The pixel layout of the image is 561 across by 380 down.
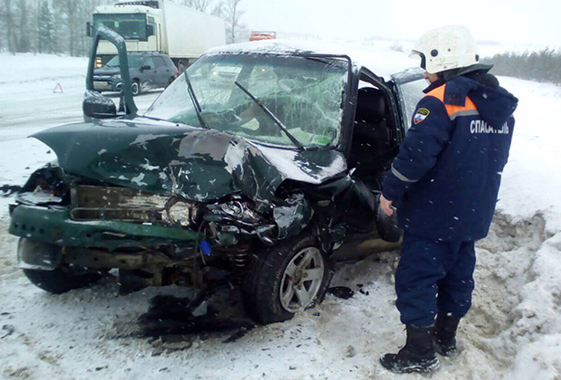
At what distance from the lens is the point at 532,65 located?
101ft

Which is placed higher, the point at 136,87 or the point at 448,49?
the point at 448,49

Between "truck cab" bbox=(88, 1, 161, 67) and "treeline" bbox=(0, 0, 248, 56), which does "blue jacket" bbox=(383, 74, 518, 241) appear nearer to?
"truck cab" bbox=(88, 1, 161, 67)

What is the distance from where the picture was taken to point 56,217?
8.63 feet

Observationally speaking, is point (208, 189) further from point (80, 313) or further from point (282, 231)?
point (80, 313)

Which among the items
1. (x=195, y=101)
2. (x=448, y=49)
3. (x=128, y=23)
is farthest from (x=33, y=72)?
(x=448, y=49)

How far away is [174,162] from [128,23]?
18735mm

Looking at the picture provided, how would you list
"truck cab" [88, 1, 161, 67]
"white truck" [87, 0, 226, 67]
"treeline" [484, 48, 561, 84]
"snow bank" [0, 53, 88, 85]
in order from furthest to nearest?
"treeline" [484, 48, 561, 84] < "snow bank" [0, 53, 88, 85] < "white truck" [87, 0, 226, 67] < "truck cab" [88, 1, 161, 67]

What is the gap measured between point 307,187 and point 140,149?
1093 mm

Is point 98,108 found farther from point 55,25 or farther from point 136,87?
point 55,25

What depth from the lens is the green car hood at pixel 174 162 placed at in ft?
8.94

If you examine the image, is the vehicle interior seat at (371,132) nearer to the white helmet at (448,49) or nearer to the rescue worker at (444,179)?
the rescue worker at (444,179)

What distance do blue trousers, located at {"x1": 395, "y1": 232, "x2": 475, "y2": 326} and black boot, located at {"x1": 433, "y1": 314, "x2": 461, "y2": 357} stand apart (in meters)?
0.08

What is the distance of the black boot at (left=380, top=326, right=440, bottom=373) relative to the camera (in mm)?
2723

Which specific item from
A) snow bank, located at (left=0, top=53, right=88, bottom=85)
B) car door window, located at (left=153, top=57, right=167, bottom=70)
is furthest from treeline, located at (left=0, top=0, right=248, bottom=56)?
car door window, located at (left=153, top=57, right=167, bottom=70)
